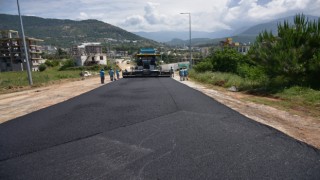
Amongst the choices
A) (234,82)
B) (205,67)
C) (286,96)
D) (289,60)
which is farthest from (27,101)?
(205,67)

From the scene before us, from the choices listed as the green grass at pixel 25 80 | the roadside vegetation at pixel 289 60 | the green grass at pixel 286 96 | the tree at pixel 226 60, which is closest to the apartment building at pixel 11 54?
the green grass at pixel 25 80

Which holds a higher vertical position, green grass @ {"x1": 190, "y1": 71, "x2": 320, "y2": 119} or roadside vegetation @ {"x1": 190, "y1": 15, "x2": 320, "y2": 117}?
roadside vegetation @ {"x1": 190, "y1": 15, "x2": 320, "y2": 117}

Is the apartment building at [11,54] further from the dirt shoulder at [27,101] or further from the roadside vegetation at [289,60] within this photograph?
the roadside vegetation at [289,60]

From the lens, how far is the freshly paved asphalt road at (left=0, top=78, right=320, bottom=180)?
5.32m

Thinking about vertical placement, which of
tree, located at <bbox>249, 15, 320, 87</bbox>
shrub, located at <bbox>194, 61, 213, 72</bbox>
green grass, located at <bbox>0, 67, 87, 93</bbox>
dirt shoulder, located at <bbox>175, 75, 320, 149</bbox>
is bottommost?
green grass, located at <bbox>0, 67, 87, 93</bbox>

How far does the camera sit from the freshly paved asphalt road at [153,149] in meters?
5.32

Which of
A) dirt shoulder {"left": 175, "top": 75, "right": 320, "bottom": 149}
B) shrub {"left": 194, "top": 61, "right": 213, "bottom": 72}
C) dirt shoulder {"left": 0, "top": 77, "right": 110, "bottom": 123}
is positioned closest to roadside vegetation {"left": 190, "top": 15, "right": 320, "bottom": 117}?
dirt shoulder {"left": 175, "top": 75, "right": 320, "bottom": 149}

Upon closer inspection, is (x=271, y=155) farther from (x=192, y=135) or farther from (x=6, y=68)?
(x=6, y=68)

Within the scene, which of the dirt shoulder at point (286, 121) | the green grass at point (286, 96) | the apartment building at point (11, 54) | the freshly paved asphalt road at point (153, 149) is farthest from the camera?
the apartment building at point (11, 54)

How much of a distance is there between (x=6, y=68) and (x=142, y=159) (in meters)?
93.6

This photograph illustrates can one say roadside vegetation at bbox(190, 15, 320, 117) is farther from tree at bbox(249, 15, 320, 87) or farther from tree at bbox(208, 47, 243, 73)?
tree at bbox(208, 47, 243, 73)

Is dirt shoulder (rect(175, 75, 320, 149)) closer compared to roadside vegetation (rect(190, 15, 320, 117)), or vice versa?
dirt shoulder (rect(175, 75, 320, 149))

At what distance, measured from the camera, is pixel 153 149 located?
257 inches

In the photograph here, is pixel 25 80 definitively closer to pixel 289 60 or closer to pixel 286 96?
pixel 289 60
